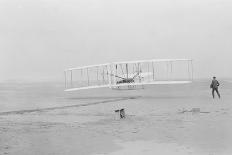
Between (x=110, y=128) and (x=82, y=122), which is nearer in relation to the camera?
(x=110, y=128)

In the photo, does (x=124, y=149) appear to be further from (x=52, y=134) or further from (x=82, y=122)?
(x=82, y=122)

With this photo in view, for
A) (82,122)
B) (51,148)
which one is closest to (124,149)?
(51,148)

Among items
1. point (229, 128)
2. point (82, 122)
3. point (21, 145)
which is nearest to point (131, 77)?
point (82, 122)

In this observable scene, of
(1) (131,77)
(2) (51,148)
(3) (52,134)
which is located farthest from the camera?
(1) (131,77)

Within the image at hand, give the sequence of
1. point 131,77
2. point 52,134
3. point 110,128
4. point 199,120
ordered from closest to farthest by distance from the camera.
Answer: point 52,134 → point 110,128 → point 199,120 → point 131,77

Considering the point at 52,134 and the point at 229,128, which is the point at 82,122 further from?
the point at 229,128

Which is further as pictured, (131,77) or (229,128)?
(131,77)

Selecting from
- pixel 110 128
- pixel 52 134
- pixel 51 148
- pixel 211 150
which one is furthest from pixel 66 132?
pixel 211 150

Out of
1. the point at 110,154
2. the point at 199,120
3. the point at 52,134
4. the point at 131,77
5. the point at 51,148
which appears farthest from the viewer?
the point at 131,77

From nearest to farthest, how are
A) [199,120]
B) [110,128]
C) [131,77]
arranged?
1. [110,128]
2. [199,120]
3. [131,77]
